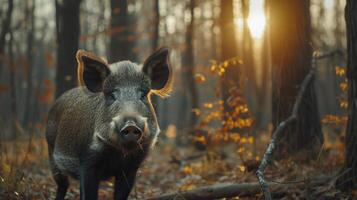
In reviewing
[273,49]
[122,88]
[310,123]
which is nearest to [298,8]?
[273,49]

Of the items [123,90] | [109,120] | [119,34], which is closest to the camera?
[109,120]

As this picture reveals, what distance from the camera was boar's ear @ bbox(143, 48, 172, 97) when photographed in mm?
5266

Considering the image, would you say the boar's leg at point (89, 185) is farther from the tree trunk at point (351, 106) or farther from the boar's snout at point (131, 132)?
the tree trunk at point (351, 106)

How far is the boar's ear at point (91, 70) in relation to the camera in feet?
16.7

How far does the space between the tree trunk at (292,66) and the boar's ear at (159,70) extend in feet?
7.76

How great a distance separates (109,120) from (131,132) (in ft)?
2.32

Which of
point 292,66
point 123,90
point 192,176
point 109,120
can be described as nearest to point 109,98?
point 123,90

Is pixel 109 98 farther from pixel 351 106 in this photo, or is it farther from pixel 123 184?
pixel 351 106

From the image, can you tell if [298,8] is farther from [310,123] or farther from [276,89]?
[310,123]

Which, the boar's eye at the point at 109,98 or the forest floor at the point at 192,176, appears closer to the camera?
the boar's eye at the point at 109,98

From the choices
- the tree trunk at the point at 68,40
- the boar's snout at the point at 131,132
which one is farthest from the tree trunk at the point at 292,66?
the tree trunk at the point at 68,40

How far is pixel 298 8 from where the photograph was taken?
7.10m

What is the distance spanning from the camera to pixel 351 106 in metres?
5.15

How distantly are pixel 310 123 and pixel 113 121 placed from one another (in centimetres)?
396
